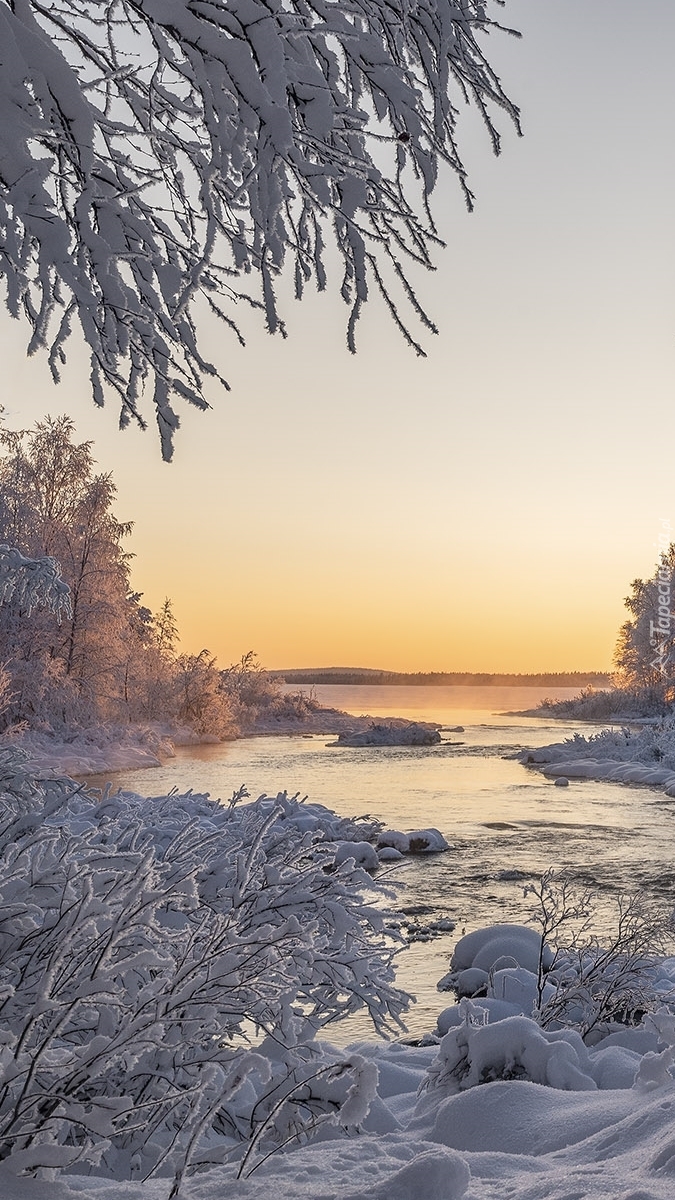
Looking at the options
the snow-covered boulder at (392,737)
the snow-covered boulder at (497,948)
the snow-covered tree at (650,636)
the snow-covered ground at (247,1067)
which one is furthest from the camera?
the snow-covered tree at (650,636)

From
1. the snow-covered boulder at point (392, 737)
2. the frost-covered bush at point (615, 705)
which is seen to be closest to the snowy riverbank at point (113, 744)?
the snow-covered boulder at point (392, 737)

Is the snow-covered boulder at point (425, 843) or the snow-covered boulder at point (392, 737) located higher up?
the snow-covered boulder at point (425, 843)

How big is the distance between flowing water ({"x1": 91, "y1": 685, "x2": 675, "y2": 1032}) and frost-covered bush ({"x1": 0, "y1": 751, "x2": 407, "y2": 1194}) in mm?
2244

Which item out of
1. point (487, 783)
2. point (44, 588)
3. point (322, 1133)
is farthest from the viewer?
point (487, 783)

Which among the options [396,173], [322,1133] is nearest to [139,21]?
[396,173]

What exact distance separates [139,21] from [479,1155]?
10.7 feet

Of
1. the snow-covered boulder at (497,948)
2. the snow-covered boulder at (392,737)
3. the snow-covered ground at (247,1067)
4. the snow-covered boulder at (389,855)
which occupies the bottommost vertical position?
the snow-covered boulder at (392,737)

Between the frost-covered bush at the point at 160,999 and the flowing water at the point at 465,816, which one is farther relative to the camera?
the flowing water at the point at 465,816

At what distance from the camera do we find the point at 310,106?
1979 millimetres

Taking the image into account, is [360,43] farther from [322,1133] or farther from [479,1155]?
[322,1133]

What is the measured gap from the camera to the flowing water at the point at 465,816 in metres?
11.0

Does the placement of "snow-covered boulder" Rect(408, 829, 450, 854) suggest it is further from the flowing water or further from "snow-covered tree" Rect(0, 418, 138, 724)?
"snow-covered tree" Rect(0, 418, 138, 724)

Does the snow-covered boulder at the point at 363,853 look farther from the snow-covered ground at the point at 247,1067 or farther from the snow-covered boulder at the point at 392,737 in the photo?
the snow-covered boulder at the point at 392,737

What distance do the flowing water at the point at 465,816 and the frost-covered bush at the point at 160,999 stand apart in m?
2.24
